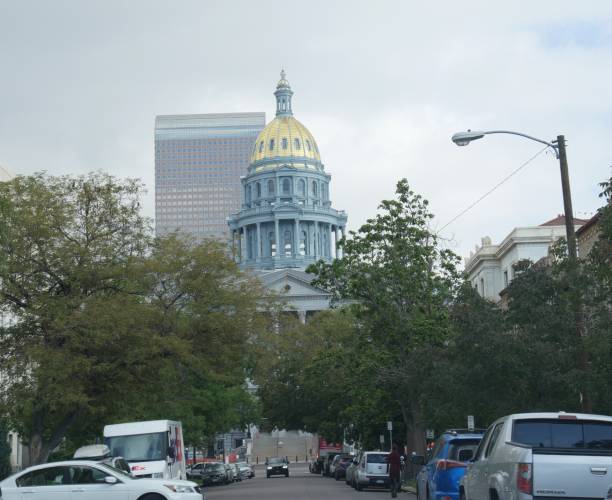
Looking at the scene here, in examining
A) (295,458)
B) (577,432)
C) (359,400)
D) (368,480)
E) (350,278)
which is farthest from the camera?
(295,458)

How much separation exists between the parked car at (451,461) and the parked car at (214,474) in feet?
136

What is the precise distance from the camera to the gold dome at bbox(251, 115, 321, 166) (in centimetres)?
16112

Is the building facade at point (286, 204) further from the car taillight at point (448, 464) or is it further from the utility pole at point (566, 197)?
the car taillight at point (448, 464)

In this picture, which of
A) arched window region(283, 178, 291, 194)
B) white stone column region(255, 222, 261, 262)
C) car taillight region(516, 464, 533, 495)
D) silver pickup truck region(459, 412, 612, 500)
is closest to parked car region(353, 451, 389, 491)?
silver pickup truck region(459, 412, 612, 500)

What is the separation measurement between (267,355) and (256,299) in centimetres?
243

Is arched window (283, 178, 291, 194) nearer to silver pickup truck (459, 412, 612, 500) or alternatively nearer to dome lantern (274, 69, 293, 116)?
dome lantern (274, 69, 293, 116)

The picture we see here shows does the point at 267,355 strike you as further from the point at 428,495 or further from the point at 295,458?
the point at 295,458

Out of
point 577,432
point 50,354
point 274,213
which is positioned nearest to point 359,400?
point 50,354

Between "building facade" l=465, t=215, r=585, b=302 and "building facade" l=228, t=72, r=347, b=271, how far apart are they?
246 ft

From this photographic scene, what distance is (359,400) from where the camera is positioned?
189ft

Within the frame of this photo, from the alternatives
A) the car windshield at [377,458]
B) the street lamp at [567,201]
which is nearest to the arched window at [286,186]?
the car windshield at [377,458]

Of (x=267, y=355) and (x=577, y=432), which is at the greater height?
(x=267, y=355)

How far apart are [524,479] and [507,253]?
6258 centimetres

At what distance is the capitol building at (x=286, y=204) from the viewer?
521 ft
